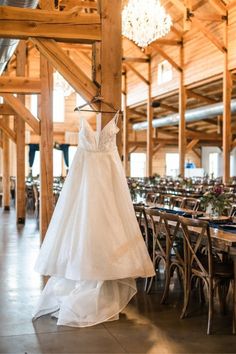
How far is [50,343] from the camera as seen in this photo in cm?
363

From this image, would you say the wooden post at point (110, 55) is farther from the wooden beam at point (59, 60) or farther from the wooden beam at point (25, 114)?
the wooden beam at point (25, 114)

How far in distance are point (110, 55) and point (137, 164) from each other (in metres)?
20.6

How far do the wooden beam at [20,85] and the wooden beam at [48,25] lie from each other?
3705mm

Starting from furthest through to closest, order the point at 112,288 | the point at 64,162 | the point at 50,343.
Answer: the point at 64,162 → the point at 112,288 → the point at 50,343

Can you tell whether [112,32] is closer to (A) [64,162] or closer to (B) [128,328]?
(B) [128,328]

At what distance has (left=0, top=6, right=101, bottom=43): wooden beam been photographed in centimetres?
434

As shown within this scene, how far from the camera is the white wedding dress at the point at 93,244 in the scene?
13.5ft

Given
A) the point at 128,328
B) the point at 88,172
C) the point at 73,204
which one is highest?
the point at 88,172

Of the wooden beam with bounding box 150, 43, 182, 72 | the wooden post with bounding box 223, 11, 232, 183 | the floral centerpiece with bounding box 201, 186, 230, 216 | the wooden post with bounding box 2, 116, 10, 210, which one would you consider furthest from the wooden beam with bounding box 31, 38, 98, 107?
the wooden beam with bounding box 150, 43, 182, 72

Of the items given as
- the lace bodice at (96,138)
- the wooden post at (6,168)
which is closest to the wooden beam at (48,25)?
the lace bodice at (96,138)

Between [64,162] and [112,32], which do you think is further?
[64,162]

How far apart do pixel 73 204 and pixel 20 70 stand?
6.92 m

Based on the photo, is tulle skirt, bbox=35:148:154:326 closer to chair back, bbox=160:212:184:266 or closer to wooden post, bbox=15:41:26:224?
chair back, bbox=160:212:184:266

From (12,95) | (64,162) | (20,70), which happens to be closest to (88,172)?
(12,95)
